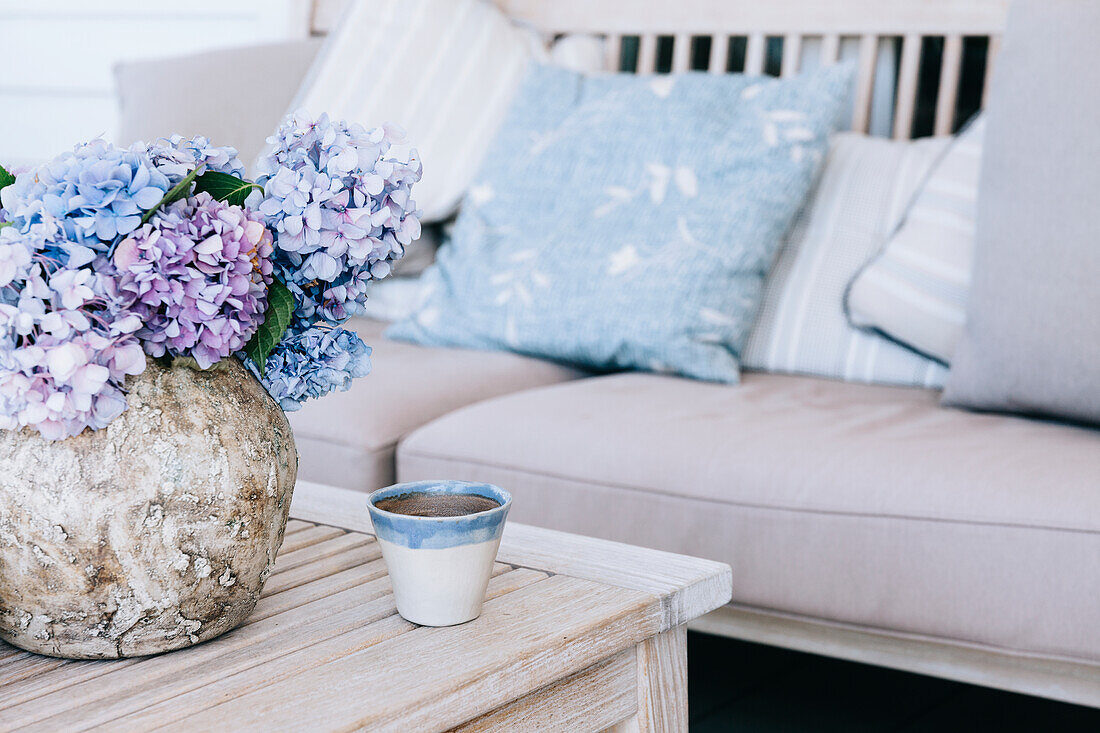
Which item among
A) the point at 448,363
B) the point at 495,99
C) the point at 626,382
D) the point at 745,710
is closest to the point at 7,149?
the point at 495,99

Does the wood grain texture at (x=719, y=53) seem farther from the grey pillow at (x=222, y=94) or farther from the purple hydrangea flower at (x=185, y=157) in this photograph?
the purple hydrangea flower at (x=185, y=157)

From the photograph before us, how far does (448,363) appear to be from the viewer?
1.52m

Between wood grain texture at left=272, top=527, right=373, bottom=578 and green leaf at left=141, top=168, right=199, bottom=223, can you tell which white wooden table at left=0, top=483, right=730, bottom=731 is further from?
green leaf at left=141, top=168, right=199, bottom=223

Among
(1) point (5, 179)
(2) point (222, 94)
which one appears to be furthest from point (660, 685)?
(2) point (222, 94)

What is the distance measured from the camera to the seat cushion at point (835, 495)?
971mm

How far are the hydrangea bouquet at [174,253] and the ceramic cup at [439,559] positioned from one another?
4.3 inches

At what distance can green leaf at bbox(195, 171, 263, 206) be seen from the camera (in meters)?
0.59

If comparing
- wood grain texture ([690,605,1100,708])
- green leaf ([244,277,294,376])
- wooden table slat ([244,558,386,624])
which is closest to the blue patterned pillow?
wood grain texture ([690,605,1100,708])

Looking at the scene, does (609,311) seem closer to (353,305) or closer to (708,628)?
(708,628)

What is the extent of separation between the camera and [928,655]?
106 centimetres

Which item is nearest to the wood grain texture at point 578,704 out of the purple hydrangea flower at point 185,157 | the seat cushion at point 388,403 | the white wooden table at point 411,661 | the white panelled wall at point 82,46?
the white wooden table at point 411,661

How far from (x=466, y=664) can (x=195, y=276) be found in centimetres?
25

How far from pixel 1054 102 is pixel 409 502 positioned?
36.7 inches

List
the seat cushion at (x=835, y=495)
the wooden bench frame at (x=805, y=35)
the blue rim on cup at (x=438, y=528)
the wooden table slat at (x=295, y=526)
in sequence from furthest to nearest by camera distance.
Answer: the wooden bench frame at (x=805, y=35) → the seat cushion at (x=835, y=495) → the wooden table slat at (x=295, y=526) → the blue rim on cup at (x=438, y=528)
